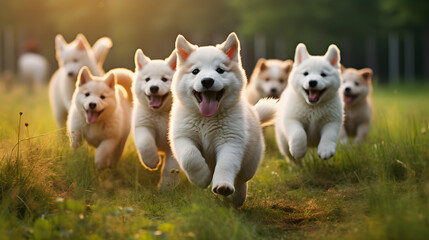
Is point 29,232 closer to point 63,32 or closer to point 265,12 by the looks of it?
point 265,12

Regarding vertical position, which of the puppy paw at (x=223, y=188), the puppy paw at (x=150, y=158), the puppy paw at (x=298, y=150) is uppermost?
the puppy paw at (x=223, y=188)


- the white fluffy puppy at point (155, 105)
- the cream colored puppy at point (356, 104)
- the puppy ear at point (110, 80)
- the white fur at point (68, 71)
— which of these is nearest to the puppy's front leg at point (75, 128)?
the puppy ear at point (110, 80)

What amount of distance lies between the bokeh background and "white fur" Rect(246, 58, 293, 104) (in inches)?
583

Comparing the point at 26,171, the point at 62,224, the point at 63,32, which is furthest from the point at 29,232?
the point at 63,32

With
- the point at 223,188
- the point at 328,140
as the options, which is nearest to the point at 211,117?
the point at 223,188

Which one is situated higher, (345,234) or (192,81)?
(192,81)

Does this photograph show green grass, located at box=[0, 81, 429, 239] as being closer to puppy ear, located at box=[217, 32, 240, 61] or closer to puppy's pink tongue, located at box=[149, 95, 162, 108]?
puppy's pink tongue, located at box=[149, 95, 162, 108]

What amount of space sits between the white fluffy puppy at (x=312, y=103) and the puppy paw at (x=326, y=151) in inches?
7.3

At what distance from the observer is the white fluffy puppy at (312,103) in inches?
203

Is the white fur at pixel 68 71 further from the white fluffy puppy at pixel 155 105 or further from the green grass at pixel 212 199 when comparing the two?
the white fluffy puppy at pixel 155 105

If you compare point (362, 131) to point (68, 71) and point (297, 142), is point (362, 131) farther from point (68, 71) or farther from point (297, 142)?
point (68, 71)

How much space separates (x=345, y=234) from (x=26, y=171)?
2.31m

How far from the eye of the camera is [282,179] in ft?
17.9

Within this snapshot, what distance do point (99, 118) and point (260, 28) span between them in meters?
20.2
